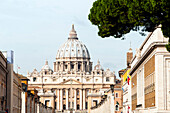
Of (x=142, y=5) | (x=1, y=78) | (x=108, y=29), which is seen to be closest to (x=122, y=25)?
(x=108, y=29)

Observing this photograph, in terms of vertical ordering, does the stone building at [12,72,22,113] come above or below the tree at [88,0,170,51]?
below

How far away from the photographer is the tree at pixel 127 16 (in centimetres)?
2238

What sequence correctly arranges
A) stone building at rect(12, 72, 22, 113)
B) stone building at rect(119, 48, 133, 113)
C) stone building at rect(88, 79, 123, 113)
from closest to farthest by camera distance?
1. stone building at rect(12, 72, 22, 113)
2. stone building at rect(119, 48, 133, 113)
3. stone building at rect(88, 79, 123, 113)

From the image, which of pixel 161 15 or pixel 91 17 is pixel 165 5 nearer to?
pixel 161 15

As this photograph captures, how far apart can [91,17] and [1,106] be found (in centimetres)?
2173

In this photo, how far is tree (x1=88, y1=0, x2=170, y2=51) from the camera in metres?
22.4

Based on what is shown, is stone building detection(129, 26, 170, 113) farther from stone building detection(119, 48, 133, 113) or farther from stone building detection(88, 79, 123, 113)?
stone building detection(119, 48, 133, 113)

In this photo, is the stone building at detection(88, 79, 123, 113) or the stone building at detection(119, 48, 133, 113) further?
the stone building at detection(88, 79, 123, 113)

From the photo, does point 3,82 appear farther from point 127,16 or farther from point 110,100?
point 110,100

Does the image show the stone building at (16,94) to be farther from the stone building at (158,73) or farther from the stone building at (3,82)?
the stone building at (158,73)

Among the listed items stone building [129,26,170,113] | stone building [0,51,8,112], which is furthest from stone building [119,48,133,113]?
stone building [129,26,170,113]

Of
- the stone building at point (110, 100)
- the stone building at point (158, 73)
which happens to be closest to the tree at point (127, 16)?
the stone building at point (158, 73)

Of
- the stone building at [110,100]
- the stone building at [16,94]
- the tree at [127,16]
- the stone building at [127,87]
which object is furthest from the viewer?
the stone building at [110,100]

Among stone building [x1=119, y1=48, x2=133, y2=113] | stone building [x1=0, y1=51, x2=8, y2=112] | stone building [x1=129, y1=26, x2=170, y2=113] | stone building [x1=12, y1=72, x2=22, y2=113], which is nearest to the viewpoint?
stone building [x1=129, y1=26, x2=170, y2=113]
